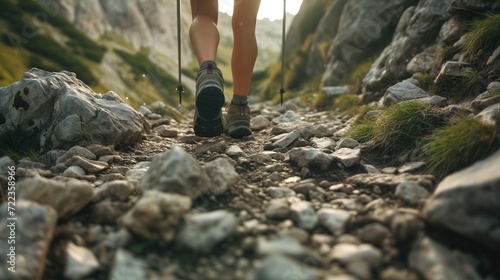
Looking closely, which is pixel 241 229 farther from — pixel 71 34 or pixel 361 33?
pixel 71 34

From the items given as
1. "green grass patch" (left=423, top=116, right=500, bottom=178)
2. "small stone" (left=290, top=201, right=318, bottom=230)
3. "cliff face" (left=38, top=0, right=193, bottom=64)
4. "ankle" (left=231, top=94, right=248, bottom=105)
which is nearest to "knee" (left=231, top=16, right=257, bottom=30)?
"ankle" (left=231, top=94, right=248, bottom=105)

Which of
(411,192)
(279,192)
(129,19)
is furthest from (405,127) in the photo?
Answer: (129,19)

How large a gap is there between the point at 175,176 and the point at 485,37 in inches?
185

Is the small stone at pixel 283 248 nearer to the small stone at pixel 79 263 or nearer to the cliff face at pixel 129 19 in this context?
the small stone at pixel 79 263

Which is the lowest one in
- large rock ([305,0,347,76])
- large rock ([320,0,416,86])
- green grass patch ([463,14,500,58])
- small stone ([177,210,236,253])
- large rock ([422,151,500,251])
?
small stone ([177,210,236,253])

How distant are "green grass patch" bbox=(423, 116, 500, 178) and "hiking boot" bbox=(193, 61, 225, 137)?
2464 millimetres

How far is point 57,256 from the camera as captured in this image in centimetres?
182

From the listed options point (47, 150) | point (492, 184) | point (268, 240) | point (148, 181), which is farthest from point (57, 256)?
point (47, 150)

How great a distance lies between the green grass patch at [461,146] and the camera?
99.5 inches

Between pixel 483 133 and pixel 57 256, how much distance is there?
314 cm

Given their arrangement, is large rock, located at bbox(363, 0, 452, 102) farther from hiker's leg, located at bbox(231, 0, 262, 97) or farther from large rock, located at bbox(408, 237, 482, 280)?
large rock, located at bbox(408, 237, 482, 280)

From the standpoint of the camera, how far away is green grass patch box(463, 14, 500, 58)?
4.37m

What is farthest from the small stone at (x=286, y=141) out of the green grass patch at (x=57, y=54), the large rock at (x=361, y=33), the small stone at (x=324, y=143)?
the green grass patch at (x=57, y=54)

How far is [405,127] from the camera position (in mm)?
3727
